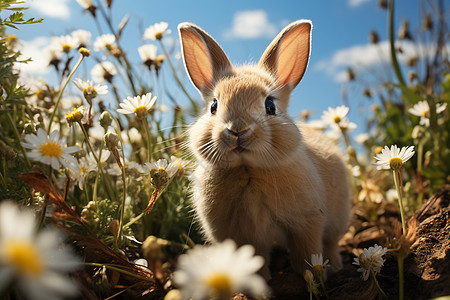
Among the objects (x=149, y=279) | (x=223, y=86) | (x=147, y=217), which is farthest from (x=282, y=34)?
(x=149, y=279)

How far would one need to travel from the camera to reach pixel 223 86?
2.68 m

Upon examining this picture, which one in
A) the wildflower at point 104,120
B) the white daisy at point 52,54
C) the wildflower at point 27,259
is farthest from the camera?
the white daisy at point 52,54

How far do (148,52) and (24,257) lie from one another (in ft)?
9.11

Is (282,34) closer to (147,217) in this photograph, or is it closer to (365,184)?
(147,217)

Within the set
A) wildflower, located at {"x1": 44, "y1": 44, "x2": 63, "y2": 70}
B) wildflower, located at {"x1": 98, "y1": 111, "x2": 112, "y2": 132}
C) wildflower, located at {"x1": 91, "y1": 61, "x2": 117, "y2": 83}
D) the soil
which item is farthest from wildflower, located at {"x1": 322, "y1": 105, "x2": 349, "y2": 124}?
wildflower, located at {"x1": 44, "y1": 44, "x2": 63, "y2": 70}

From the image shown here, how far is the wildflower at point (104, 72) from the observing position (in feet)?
11.7

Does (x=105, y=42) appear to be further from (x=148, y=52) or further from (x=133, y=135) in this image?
(x=133, y=135)

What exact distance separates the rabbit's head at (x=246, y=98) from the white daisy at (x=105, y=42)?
2.92ft

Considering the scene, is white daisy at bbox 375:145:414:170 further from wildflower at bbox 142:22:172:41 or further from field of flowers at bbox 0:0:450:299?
wildflower at bbox 142:22:172:41

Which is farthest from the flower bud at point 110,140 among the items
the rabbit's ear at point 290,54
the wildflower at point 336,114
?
the wildflower at point 336,114

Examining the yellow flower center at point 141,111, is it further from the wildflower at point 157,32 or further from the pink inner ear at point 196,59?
the wildflower at point 157,32

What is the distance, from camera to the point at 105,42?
Result: 3611 millimetres

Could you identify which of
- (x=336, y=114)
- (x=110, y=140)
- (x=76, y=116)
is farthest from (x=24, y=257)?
(x=336, y=114)

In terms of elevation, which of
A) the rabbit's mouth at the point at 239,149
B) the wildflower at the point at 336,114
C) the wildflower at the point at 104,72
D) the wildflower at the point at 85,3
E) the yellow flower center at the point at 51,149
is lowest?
the rabbit's mouth at the point at 239,149
